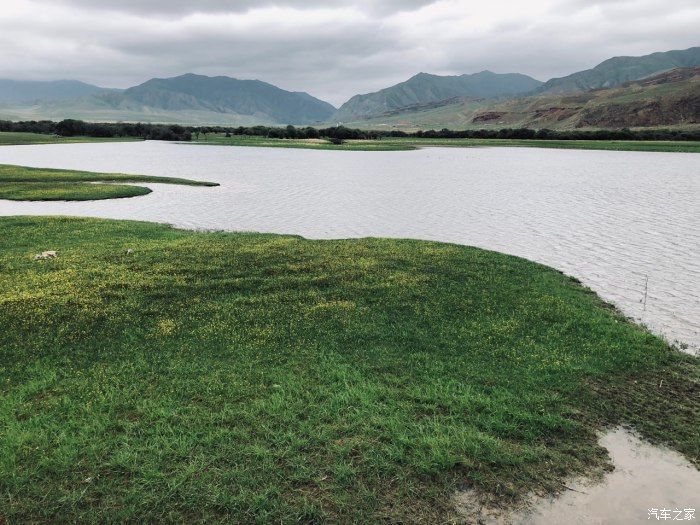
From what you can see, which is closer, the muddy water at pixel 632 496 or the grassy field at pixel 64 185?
the muddy water at pixel 632 496

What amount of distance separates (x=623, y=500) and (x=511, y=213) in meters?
41.4

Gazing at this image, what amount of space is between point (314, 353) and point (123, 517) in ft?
26.2

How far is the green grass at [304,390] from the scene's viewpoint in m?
10.2

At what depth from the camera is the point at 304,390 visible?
1405cm

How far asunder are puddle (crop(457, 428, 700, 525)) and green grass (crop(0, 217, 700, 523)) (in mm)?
→ 481

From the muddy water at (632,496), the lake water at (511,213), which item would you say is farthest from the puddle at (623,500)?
the lake water at (511,213)

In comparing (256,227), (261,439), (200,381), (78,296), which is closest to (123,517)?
(261,439)

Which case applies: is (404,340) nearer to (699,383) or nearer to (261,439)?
(261,439)

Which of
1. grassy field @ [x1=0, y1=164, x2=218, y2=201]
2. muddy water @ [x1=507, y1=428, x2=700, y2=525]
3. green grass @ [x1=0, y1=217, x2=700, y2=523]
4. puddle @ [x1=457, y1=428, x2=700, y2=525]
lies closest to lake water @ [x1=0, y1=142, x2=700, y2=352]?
grassy field @ [x1=0, y1=164, x2=218, y2=201]

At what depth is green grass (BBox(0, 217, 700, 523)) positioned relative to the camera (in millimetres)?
10211

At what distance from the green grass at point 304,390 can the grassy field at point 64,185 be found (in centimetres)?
3579

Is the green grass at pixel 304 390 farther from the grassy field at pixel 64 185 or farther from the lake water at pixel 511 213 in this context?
the grassy field at pixel 64 185

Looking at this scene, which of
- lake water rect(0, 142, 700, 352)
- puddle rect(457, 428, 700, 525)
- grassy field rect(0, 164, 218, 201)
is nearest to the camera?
puddle rect(457, 428, 700, 525)

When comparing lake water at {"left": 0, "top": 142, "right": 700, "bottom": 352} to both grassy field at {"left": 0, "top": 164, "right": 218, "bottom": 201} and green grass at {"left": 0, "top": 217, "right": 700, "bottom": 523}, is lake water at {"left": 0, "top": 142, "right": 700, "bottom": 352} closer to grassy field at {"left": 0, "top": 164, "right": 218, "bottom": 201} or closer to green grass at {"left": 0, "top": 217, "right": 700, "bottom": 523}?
grassy field at {"left": 0, "top": 164, "right": 218, "bottom": 201}
